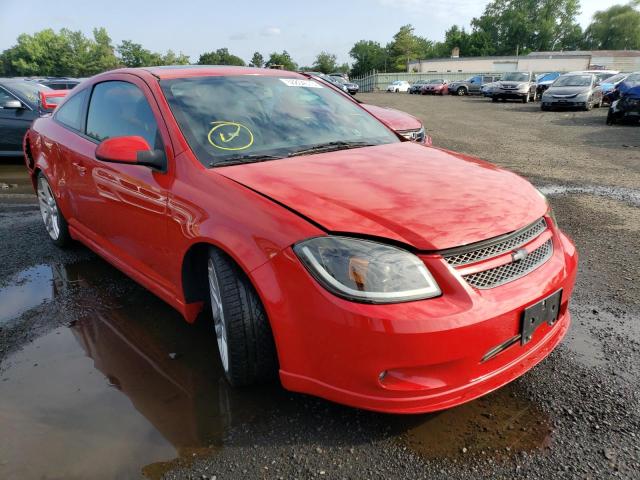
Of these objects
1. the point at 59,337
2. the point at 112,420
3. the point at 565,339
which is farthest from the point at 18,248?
the point at 565,339

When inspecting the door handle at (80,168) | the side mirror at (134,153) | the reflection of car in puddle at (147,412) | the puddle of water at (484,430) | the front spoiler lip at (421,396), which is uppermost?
the side mirror at (134,153)

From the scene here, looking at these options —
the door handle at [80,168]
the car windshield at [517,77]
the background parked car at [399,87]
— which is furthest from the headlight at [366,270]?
the background parked car at [399,87]

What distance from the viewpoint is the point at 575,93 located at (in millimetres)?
17984

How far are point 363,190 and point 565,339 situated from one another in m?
1.57

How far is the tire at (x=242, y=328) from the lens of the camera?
2.17 metres

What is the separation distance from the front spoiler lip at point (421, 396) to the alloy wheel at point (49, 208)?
10.7ft

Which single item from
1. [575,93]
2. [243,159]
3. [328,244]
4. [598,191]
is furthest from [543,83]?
[328,244]

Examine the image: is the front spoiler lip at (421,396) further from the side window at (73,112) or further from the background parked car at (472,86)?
the background parked car at (472,86)

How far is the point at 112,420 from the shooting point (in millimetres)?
2262

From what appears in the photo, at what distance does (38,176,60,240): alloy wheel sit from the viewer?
174 inches

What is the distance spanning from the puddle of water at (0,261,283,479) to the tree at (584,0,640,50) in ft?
378

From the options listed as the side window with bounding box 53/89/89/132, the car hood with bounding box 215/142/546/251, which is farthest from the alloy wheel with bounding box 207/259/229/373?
the side window with bounding box 53/89/89/132

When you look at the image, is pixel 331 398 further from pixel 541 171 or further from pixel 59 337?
pixel 541 171

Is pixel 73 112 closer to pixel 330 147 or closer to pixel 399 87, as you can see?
pixel 330 147
